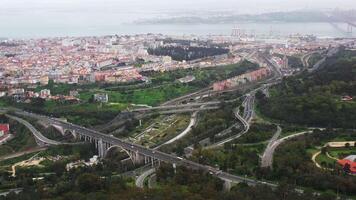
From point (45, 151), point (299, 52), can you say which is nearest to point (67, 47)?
point (299, 52)

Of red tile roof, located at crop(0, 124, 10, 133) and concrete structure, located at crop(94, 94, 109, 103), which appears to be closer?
red tile roof, located at crop(0, 124, 10, 133)

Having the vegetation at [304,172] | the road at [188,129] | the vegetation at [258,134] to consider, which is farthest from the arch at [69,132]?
the vegetation at [304,172]

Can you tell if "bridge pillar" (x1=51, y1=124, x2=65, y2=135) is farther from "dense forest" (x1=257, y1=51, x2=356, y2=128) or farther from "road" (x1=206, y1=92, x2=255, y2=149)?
"dense forest" (x1=257, y1=51, x2=356, y2=128)

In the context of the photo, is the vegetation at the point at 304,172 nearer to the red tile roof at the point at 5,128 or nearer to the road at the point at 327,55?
the red tile roof at the point at 5,128

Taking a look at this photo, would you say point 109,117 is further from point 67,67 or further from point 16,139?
point 67,67

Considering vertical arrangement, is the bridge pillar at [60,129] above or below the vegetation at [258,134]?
below

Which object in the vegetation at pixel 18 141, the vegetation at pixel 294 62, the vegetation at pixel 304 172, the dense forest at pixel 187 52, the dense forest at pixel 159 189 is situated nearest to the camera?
the dense forest at pixel 159 189

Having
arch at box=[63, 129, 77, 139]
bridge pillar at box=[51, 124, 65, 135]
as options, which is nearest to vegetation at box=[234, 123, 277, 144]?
arch at box=[63, 129, 77, 139]
